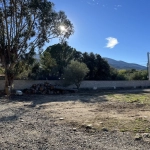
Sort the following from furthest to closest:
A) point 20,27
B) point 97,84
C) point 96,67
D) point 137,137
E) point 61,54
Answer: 1. point 61,54
2. point 96,67
3. point 97,84
4. point 20,27
5. point 137,137

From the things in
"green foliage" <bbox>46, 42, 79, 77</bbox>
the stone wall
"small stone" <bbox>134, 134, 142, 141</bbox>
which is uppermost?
"green foliage" <bbox>46, 42, 79, 77</bbox>

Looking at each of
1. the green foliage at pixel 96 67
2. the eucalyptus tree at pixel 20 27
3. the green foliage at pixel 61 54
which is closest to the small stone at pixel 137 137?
the eucalyptus tree at pixel 20 27

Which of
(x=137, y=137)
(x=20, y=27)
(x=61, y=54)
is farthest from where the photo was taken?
(x=61, y=54)

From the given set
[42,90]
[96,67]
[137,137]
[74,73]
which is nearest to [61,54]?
[96,67]

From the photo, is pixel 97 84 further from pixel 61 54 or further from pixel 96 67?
pixel 61 54

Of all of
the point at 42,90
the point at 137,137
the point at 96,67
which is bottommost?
the point at 137,137

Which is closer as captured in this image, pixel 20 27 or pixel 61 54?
pixel 20 27

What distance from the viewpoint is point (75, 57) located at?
36906 millimetres

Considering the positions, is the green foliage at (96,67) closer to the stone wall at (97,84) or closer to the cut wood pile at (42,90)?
the stone wall at (97,84)

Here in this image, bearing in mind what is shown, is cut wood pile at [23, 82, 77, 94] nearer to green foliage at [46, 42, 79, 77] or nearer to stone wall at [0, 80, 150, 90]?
stone wall at [0, 80, 150, 90]

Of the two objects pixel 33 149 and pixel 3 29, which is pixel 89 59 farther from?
pixel 33 149

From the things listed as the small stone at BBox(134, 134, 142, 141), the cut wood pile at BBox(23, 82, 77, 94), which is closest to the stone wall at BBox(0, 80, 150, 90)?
the cut wood pile at BBox(23, 82, 77, 94)

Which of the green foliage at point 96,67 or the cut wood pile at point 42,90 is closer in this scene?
the cut wood pile at point 42,90

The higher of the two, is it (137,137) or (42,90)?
(42,90)
